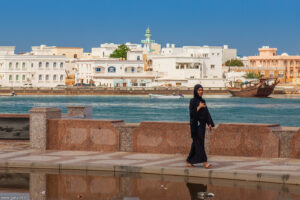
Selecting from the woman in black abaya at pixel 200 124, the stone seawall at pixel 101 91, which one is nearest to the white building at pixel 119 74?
the stone seawall at pixel 101 91

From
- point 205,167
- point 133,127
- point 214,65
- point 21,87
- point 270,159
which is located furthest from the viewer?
point 214,65

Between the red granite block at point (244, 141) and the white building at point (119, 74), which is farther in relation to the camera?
the white building at point (119, 74)

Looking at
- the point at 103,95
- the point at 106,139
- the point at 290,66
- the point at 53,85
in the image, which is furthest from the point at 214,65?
the point at 106,139

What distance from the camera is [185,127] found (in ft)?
47.0

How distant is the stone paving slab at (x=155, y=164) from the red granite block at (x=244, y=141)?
0.90 ft

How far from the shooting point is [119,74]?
470 ft

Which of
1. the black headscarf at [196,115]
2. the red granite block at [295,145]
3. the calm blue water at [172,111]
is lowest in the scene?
the calm blue water at [172,111]

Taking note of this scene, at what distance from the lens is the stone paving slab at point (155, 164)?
1169 cm

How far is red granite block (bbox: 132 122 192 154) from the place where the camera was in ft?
47.1

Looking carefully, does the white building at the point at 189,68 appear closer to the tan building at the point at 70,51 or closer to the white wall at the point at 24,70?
the white wall at the point at 24,70

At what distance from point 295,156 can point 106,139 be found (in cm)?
417

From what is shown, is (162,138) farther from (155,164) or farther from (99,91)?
(99,91)

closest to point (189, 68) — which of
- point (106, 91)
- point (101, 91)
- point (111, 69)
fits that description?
point (111, 69)

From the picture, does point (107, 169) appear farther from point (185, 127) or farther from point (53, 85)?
point (53, 85)
